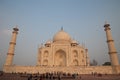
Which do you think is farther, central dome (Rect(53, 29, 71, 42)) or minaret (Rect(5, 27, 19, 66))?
central dome (Rect(53, 29, 71, 42))

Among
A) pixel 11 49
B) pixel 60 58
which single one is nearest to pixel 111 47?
pixel 60 58

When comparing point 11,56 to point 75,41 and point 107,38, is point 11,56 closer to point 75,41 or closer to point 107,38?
point 75,41

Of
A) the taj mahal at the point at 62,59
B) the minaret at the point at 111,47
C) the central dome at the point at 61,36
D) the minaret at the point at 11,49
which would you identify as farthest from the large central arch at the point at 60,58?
the minaret at the point at 111,47

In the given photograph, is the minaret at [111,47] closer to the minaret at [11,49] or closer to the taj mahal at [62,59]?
the taj mahal at [62,59]

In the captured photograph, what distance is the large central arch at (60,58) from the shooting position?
2783 centimetres

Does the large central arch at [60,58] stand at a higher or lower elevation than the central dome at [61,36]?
lower

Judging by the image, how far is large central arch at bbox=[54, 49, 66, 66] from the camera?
91.3ft

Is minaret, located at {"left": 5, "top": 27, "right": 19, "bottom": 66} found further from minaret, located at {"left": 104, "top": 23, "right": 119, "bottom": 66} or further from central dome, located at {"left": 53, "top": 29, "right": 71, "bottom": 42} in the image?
minaret, located at {"left": 104, "top": 23, "right": 119, "bottom": 66}

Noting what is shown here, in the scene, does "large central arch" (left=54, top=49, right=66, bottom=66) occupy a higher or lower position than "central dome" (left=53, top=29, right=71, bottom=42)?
lower

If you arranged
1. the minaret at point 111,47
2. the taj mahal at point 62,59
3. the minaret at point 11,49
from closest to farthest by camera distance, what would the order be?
the taj mahal at point 62,59, the minaret at point 111,47, the minaret at point 11,49

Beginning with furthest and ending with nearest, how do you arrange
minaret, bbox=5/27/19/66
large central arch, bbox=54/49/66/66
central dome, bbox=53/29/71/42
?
central dome, bbox=53/29/71/42
large central arch, bbox=54/49/66/66
minaret, bbox=5/27/19/66

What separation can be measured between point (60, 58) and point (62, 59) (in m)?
0.55

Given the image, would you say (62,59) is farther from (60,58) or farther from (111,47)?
(111,47)

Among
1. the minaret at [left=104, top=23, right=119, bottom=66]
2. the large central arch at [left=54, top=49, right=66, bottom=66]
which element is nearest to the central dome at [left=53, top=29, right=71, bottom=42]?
the large central arch at [left=54, top=49, right=66, bottom=66]
